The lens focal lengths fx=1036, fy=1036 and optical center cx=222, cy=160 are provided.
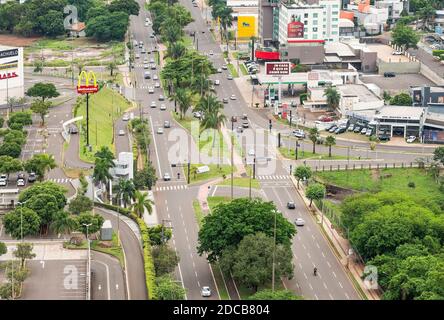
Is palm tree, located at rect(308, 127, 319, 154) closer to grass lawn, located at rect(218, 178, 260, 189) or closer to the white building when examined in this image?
grass lawn, located at rect(218, 178, 260, 189)

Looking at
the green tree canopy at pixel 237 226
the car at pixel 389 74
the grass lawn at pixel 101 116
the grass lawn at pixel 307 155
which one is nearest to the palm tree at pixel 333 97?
the grass lawn at pixel 307 155

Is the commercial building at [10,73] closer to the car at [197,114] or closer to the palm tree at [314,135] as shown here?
the car at [197,114]

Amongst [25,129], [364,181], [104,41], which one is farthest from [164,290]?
[104,41]

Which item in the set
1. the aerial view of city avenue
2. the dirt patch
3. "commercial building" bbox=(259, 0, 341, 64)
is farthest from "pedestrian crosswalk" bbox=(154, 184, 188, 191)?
the dirt patch
